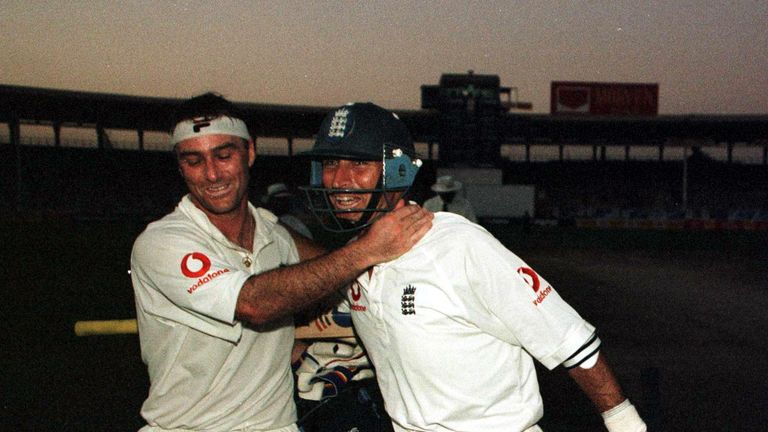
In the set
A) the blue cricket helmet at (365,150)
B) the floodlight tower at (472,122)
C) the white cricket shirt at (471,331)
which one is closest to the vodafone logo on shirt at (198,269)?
the blue cricket helmet at (365,150)

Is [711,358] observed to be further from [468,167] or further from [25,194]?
[25,194]

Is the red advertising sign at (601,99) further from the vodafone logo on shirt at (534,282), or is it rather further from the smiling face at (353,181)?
the vodafone logo on shirt at (534,282)

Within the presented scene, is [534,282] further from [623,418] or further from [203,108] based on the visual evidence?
[203,108]

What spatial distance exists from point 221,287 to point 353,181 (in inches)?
25.0

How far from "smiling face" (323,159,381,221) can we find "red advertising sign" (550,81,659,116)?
185 ft

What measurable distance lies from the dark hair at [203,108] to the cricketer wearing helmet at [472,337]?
2.46 ft

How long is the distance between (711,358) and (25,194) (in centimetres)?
5049

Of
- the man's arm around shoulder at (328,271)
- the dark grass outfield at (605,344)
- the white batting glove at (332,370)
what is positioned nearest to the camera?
the man's arm around shoulder at (328,271)

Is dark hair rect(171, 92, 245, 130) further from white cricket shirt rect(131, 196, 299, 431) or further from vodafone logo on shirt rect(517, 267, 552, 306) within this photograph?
vodafone logo on shirt rect(517, 267, 552, 306)

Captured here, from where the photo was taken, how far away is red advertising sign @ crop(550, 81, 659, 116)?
55.8 meters

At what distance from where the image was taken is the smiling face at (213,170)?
283 cm

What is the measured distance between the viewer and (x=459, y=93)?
159ft

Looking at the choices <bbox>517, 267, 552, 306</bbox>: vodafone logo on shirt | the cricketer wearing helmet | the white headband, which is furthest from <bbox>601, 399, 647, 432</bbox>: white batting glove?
the white headband

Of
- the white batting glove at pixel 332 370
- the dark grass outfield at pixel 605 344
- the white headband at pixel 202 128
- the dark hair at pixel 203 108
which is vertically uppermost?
the dark hair at pixel 203 108
